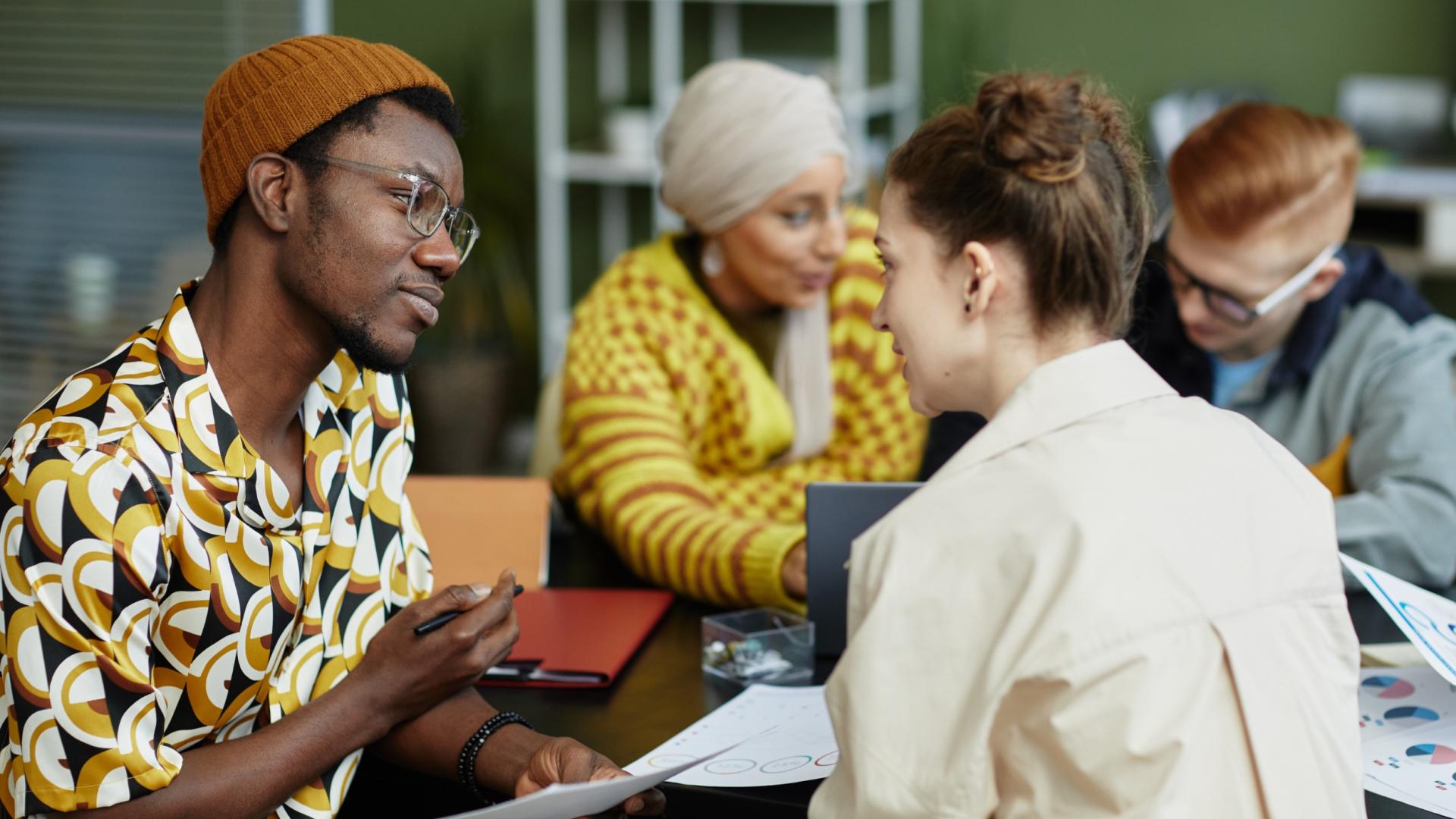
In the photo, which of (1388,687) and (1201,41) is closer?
(1388,687)

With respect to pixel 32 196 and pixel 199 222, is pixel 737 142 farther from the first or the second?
pixel 32 196

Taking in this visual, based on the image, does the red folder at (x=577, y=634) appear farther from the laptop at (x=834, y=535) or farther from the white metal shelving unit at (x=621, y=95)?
the white metal shelving unit at (x=621, y=95)

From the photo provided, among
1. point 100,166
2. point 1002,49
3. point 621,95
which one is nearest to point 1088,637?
point 100,166

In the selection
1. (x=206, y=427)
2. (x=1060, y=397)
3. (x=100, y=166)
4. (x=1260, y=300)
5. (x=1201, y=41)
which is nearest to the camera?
(x=1060, y=397)

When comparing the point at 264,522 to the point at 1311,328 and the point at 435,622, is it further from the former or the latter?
the point at 1311,328

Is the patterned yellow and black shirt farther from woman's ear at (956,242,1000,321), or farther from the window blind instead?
the window blind

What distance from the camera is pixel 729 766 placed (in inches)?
51.5

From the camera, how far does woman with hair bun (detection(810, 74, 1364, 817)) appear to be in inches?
37.1

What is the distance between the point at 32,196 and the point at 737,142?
1.97 meters

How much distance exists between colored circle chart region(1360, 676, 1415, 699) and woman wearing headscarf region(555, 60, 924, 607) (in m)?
0.79

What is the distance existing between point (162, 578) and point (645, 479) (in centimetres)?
86

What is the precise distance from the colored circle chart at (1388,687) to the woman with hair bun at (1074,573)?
0.42m

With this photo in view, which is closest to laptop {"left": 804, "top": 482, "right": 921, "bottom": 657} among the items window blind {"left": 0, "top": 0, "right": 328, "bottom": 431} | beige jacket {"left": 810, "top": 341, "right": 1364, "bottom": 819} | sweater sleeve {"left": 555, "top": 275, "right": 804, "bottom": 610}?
sweater sleeve {"left": 555, "top": 275, "right": 804, "bottom": 610}

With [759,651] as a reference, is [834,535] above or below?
above
